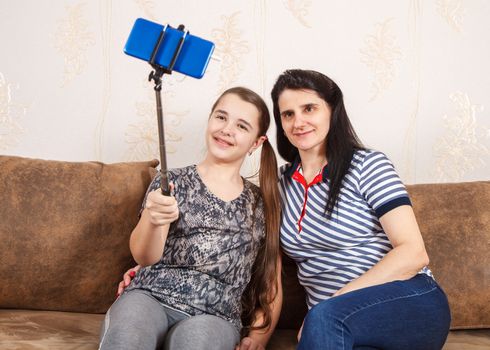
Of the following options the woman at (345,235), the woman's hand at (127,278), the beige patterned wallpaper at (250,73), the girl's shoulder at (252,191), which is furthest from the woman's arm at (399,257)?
the beige patterned wallpaper at (250,73)

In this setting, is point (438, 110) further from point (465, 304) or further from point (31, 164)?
point (31, 164)

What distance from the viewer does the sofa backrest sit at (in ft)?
5.53

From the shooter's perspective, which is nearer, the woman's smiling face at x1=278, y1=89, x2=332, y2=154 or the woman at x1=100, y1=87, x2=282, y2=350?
the woman at x1=100, y1=87, x2=282, y2=350

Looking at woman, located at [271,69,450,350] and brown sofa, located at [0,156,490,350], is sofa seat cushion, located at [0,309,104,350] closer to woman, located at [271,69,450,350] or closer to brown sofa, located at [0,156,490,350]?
brown sofa, located at [0,156,490,350]

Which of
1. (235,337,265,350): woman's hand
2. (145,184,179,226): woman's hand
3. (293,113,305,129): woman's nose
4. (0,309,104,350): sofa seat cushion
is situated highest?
(293,113,305,129): woman's nose

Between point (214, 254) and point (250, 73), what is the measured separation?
0.78m

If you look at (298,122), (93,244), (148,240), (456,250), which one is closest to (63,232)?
(93,244)

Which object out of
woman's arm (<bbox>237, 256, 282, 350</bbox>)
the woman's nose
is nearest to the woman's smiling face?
the woman's nose

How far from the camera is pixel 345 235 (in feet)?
5.01

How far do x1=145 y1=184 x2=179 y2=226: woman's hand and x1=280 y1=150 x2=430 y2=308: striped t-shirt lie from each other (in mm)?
468

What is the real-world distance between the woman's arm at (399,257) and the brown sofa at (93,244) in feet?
1.09

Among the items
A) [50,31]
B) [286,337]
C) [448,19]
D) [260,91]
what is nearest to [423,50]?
[448,19]

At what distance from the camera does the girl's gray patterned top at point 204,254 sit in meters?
1.51

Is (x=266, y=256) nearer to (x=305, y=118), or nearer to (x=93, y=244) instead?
(x=305, y=118)
